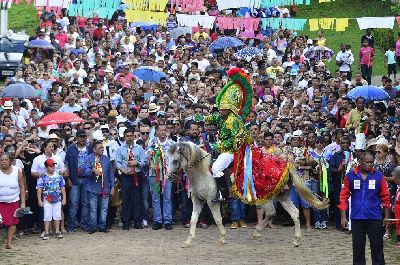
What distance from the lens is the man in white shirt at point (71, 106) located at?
24031 mm

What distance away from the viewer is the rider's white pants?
1875cm

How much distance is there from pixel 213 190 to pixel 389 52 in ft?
49.0

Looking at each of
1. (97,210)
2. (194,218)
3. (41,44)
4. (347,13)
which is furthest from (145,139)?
(347,13)

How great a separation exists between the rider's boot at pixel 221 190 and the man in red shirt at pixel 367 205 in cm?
408

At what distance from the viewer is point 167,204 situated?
66.3 ft

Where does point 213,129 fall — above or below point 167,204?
above

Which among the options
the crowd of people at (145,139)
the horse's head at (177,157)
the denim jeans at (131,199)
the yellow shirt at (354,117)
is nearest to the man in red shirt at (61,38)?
the crowd of people at (145,139)

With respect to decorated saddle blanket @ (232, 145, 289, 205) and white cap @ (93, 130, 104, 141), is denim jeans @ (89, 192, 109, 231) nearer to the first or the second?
white cap @ (93, 130, 104, 141)

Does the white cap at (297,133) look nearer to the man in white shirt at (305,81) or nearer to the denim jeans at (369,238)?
the denim jeans at (369,238)

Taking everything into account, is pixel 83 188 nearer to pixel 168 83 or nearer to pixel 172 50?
pixel 168 83

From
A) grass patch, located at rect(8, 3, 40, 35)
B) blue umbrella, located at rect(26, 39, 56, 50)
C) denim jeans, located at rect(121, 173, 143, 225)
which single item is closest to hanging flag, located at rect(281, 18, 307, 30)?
blue umbrella, located at rect(26, 39, 56, 50)

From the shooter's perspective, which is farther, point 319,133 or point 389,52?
point 389,52

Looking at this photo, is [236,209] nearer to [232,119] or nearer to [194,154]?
[194,154]

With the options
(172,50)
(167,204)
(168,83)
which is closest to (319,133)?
(167,204)
